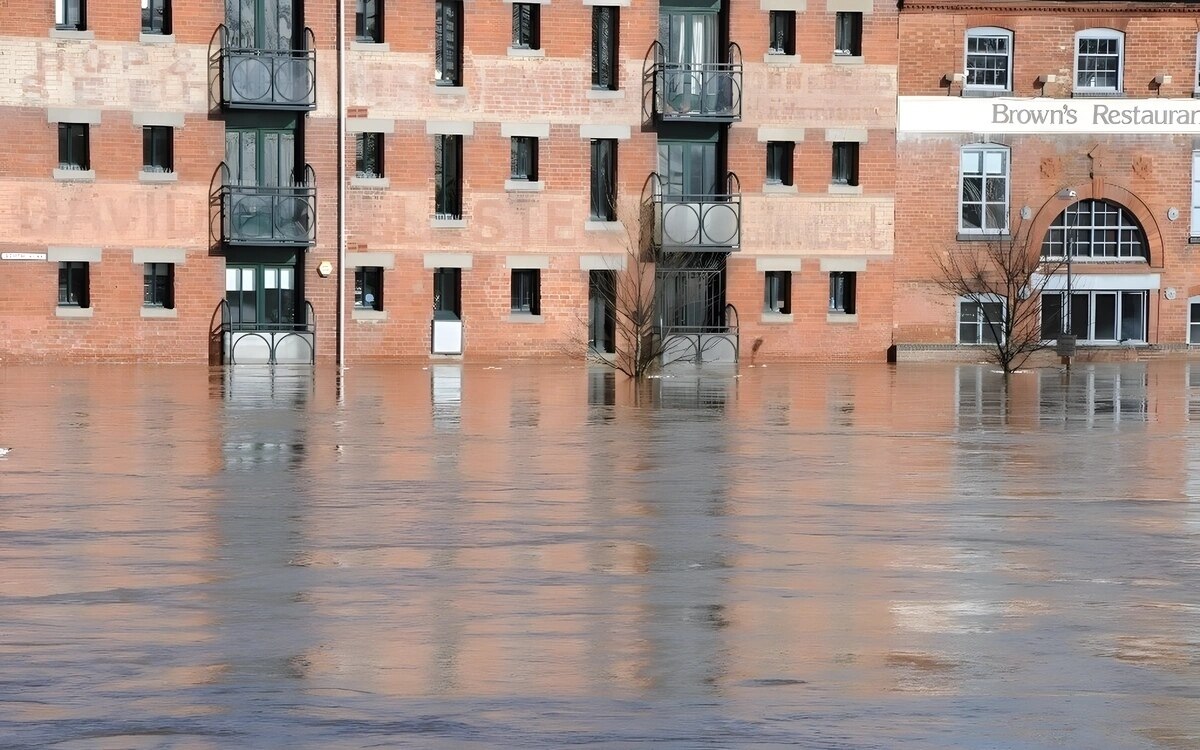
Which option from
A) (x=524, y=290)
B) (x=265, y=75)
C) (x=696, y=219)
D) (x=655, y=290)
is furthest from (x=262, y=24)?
(x=696, y=219)

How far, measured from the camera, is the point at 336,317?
156ft

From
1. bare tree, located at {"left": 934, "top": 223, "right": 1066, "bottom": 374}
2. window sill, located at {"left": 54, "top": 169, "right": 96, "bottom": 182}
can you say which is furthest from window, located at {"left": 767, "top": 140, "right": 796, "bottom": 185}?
window sill, located at {"left": 54, "top": 169, "right": 96, "bottom": 182}

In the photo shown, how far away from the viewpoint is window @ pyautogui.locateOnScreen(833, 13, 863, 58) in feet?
165

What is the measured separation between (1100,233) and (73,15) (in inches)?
1029


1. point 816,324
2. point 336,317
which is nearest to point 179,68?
point 336,317

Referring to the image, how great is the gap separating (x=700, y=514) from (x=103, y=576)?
519 centimetres

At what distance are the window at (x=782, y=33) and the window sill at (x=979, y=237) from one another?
643 centimetres

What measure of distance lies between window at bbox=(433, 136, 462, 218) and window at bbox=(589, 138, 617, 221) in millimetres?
3440

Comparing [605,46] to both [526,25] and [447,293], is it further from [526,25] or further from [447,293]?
[447,293]

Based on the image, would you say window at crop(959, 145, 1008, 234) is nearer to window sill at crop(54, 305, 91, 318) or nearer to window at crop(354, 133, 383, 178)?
window at crop(354, 133, 383, 178)

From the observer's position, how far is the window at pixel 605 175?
4931 cm

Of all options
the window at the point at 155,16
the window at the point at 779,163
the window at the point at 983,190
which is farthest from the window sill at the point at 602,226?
the window at the point at 155,16

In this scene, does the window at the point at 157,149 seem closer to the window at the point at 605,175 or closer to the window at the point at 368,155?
the window at the point at 368,155

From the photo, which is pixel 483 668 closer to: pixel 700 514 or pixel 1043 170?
pixel 700 514
